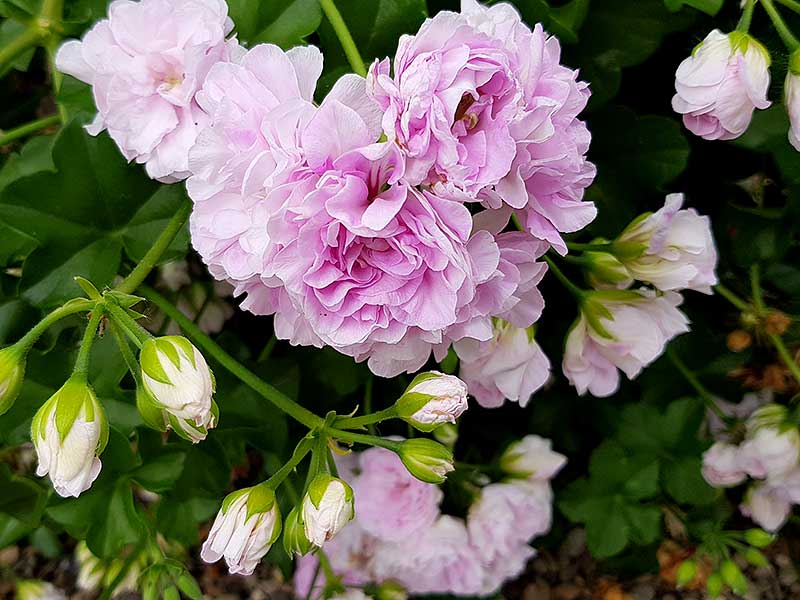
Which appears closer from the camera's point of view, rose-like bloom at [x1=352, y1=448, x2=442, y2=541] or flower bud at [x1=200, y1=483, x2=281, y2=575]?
flower bud at [x1=200, y1=483, x2=281, y2=575]

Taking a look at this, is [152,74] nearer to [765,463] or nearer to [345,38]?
[345,38]

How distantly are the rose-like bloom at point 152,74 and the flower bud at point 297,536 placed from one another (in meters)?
0.26

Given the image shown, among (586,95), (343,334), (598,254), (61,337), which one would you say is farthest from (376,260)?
(61,337)

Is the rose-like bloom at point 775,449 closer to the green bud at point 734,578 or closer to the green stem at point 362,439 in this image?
the green bud at point 734,578

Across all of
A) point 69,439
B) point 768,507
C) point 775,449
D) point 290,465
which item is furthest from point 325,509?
point 768,507

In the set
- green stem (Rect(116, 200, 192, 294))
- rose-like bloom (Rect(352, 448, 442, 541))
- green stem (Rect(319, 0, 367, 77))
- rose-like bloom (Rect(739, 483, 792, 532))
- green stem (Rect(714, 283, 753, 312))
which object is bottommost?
rose-like bloom (Rect(739, 483, 792, 532))

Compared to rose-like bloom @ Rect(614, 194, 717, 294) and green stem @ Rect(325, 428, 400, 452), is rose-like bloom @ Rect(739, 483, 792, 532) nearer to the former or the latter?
rose-like bloom @ Rect(614, 194, 717, 294)

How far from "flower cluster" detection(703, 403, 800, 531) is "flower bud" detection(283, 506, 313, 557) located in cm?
54

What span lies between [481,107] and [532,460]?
0.54 metres

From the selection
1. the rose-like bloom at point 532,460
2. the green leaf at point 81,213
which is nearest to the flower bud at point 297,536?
the green leaf at point 81,213

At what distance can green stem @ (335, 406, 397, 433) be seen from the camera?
1.91ft

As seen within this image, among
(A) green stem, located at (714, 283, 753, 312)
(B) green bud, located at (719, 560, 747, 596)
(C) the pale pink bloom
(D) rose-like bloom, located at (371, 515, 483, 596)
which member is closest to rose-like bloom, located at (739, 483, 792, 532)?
(B) green bud, located at (719, 560, 747, 596)

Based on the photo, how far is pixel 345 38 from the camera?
2.05 ft

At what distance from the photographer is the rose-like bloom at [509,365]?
27.6 inches
